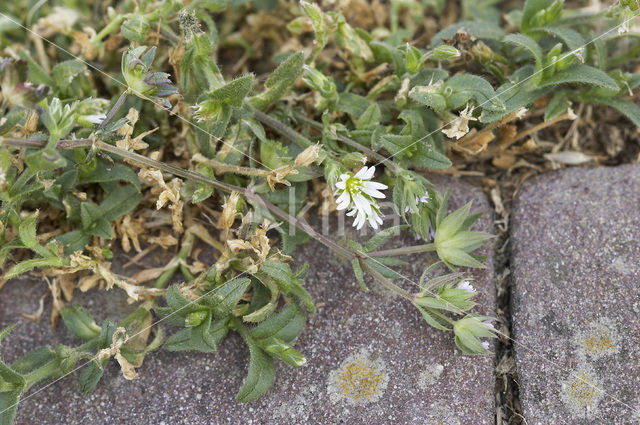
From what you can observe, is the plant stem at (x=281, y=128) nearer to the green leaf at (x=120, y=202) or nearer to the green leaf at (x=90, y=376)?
the green leaf at (x=120, y=202)

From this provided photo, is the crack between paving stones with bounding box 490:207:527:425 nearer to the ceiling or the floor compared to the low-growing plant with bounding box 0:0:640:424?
nearer to the floor

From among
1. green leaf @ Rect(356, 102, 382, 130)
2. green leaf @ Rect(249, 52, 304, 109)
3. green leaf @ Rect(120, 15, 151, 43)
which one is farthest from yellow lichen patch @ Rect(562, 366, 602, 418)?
green leaf @ Rect(120, 15, 151, 43)

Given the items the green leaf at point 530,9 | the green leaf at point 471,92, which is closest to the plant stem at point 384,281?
the green leaf at point 471,92

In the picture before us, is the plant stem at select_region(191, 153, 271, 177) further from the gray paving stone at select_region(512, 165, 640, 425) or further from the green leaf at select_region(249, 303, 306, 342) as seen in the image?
the gray paving stone at select_region(512, 165, 640, 425)

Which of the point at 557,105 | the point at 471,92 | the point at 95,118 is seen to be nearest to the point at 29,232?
the point at 95,118

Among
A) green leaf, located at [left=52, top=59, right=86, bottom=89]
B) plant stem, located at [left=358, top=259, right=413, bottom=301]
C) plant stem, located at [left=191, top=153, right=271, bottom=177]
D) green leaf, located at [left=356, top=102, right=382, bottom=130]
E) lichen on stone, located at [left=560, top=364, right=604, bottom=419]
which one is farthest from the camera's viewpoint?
green leaf, located at [left=52, top=59, right=86, bottom=89]

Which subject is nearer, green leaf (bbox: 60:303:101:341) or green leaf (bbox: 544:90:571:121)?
green leaf (bbox: 60:303:101:341)
